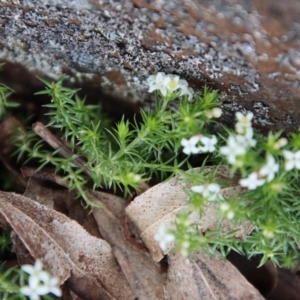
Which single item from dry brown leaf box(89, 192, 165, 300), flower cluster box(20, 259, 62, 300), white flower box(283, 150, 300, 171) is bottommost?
dry brown leaf box(89, 192, 165, 300)

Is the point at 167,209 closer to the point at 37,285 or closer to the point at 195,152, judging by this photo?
the point at 195,152

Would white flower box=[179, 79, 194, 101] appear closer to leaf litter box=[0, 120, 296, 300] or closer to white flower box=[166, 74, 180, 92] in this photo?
white flower box=[166, 74, 180, 92]

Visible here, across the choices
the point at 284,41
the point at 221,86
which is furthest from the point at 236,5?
the point at 221,86

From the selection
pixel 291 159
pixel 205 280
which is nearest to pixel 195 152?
pixel 291 159

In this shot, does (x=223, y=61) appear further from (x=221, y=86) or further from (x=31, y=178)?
(x=31, y=178)

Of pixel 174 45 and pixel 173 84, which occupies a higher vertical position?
pixel 174 45

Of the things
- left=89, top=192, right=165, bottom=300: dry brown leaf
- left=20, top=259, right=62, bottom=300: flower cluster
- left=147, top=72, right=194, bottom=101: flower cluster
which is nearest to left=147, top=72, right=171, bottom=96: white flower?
left=147, top=72, right=194, bottom=101: flower cluster

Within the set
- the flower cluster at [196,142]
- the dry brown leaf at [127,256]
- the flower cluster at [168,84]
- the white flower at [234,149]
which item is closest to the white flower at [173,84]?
the flower cluster at [168,84]
